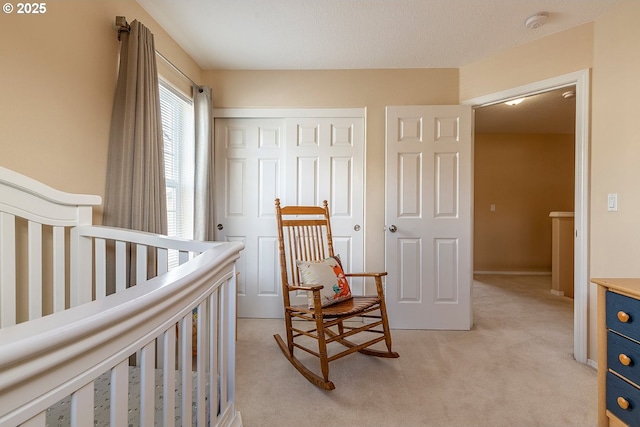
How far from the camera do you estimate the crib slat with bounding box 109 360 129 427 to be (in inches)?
20.1

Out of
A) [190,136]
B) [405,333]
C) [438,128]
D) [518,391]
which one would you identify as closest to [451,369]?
[518,391]

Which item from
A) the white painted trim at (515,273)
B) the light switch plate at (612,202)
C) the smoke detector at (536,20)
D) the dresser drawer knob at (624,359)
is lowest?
the white painted trim at (515,273)

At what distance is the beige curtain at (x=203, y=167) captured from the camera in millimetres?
2486

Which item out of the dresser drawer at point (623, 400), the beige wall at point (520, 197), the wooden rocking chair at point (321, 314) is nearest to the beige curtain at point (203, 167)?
the wooden rocking chair at point (321, 314)

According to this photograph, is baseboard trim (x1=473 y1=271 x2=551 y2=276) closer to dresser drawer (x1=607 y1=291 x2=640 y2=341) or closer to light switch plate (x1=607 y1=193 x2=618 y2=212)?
light switch plate (x1=607 y1=193 x2=618 y2=212)

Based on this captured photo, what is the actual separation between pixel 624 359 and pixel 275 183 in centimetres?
249

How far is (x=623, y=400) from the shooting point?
48.7 inches

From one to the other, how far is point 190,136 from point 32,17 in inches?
53.2

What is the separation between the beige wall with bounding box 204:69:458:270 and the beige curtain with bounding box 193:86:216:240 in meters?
0.26

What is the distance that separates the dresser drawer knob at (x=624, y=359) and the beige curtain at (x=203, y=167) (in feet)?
8.43

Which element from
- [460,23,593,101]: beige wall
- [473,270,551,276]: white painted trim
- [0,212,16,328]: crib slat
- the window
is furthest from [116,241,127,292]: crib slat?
[473,270,551,276]: white painted trim

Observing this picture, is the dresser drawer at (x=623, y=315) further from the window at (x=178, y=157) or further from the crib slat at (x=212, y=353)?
the window at (x=178, y=157)

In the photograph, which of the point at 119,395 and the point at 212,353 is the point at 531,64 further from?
the point at 119,395

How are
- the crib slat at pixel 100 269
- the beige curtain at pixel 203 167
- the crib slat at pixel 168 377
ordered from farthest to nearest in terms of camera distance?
the beige curtain at pixel 203 167 → the crib slat at pixel 100 269 → the crib slat at pixel 168 377
